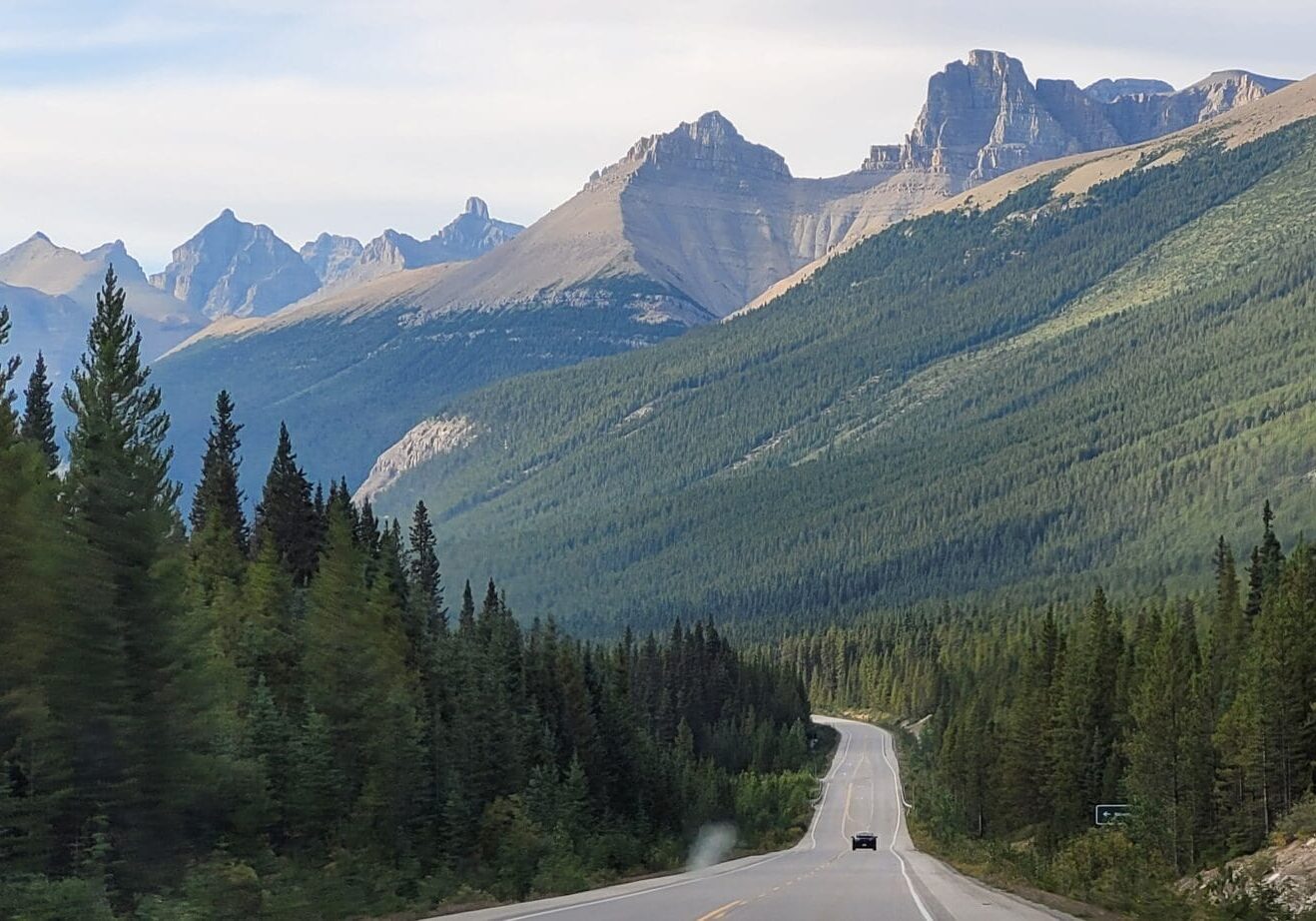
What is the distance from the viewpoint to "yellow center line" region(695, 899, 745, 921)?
30.5m

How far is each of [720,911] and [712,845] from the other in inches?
2167

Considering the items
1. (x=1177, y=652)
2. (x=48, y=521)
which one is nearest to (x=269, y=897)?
(x=48, y=521)

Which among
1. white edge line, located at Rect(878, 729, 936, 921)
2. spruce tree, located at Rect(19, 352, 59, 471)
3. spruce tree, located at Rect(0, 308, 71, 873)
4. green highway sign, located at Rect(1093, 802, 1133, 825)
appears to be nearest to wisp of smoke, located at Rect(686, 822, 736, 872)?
white edge line, located at Rect(878, 729, 936, 921)

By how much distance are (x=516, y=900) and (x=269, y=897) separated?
12112mm

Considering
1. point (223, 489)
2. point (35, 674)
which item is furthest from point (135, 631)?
point (223, 489)

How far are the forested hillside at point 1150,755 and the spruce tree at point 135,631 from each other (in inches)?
761

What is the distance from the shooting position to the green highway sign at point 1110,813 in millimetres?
67438

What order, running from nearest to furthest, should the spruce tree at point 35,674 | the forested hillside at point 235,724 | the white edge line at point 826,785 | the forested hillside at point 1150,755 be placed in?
the spruce tree at point 35,674, the forested hillside at point 235,724, the forested hillside at point 1150,755, the white edge line at point 826,785

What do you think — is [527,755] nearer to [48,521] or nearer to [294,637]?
[294,637]

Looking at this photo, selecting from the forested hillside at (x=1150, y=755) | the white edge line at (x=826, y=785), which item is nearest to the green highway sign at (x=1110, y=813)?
the forested hillside at (x=1150, y=755)

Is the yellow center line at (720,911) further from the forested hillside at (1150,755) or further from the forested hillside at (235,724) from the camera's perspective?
the forested hillside at (1150,755)

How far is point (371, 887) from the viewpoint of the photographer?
1416 inches

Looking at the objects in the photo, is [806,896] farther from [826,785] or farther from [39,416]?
[826,785]

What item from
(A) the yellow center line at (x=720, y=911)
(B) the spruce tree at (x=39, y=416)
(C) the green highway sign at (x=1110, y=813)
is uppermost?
(B) the spruce tree at (x=39, y=416)
